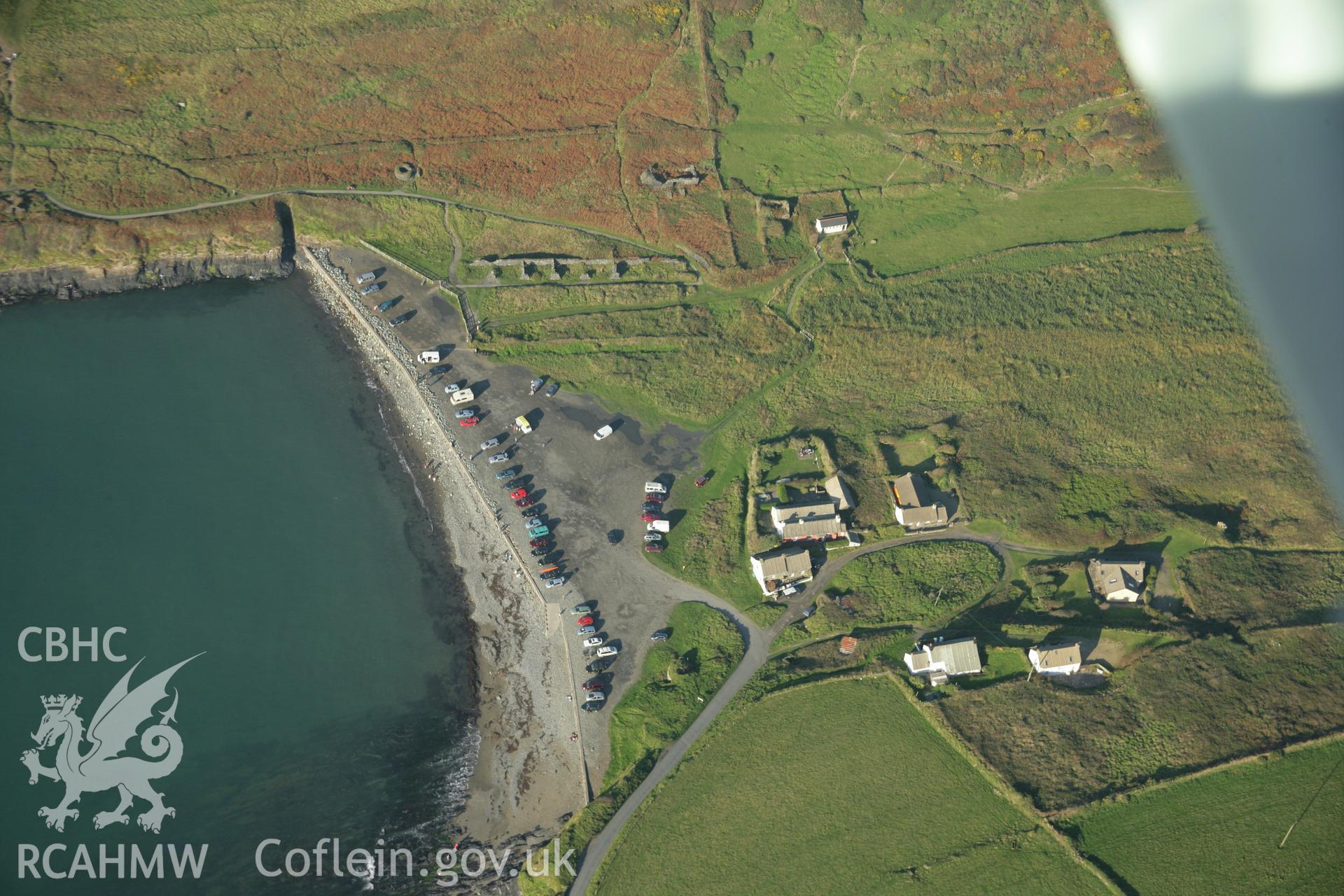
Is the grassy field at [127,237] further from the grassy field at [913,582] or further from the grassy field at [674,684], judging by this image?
the grassy field at [913,582]

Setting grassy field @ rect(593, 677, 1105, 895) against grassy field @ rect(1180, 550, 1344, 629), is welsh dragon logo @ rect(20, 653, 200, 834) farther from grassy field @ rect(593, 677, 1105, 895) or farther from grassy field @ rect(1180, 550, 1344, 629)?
grassy field @ rect(1180, 550, 1344, 629)

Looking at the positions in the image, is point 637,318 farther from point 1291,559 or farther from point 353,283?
point 1291,559

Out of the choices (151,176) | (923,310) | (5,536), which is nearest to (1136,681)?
(923,310)

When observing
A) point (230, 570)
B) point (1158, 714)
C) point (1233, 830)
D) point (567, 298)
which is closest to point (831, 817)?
point (1158, 714)

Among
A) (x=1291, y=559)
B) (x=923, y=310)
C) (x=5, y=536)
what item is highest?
(x=923, y=310)

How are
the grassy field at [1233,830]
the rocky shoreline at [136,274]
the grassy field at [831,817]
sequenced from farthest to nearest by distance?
the rocky shoreline at [136,274] → the grassy field at [831,817] → the grassy field at [1233,830]

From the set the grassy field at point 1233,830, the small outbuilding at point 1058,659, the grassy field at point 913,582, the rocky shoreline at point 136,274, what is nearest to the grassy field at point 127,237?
the rocky shoreline at point 136,274
